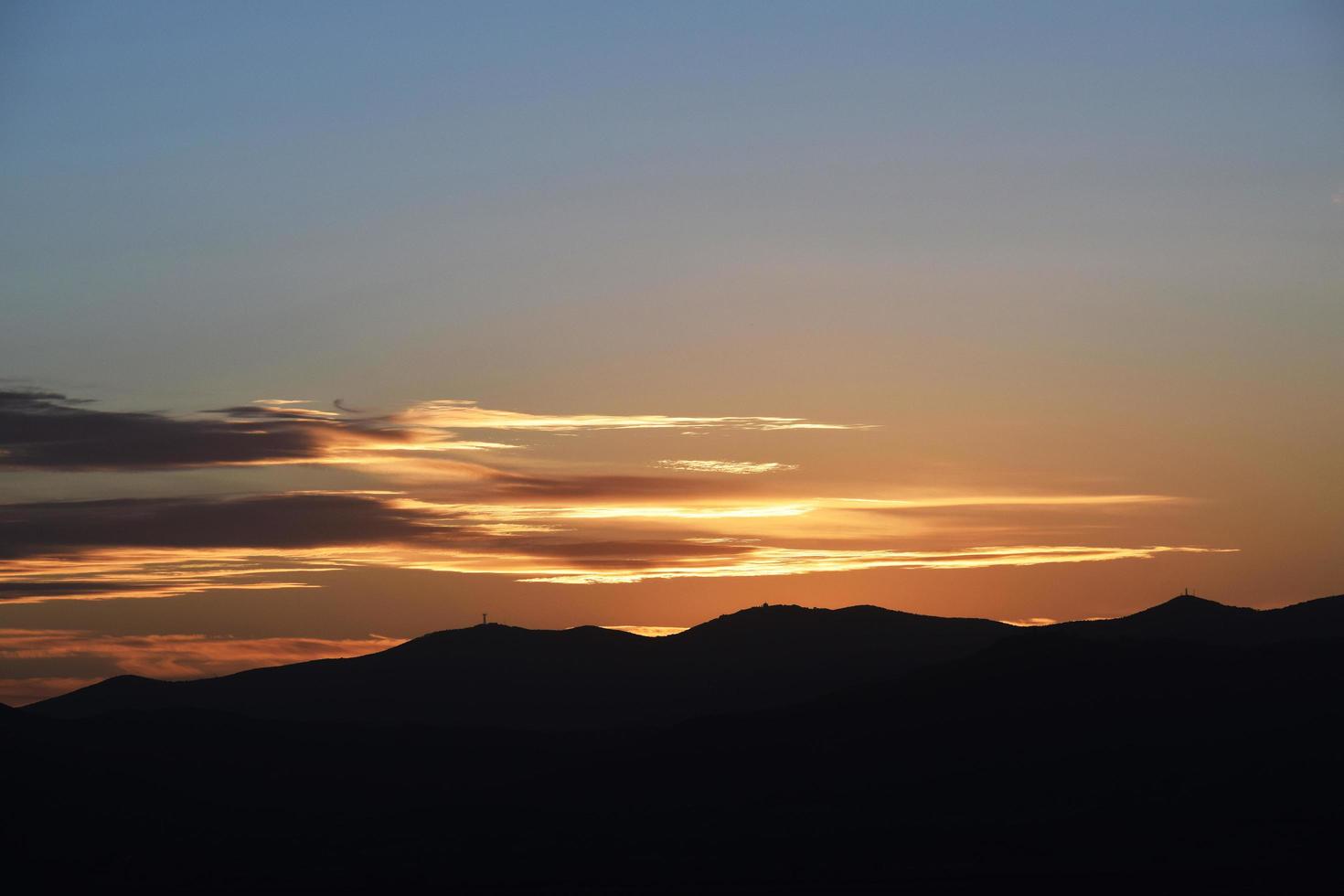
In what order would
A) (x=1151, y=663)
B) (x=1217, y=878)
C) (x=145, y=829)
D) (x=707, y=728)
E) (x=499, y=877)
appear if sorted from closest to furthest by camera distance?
(x=1217, y=878), (x=499, y=877), (x=145, y=829), (x=1151, y=663), (x=707, y=728)

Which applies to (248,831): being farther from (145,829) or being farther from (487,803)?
(487,803)

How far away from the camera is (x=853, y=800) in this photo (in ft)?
533

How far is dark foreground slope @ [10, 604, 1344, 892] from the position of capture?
134500 mm

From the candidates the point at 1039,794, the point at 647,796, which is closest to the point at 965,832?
the point at 1039,794

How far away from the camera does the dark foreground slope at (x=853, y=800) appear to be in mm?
134500

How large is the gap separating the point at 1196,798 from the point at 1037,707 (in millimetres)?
30683

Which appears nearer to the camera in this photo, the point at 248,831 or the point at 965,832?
the point at 965,832

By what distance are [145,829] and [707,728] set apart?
65.8m

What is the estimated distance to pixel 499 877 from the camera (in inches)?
5591

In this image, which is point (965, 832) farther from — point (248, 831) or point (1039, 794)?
point (248, 831)

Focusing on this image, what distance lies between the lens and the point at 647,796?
174m

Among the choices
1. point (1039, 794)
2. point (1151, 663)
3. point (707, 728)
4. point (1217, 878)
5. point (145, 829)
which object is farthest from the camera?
point (707, 728)

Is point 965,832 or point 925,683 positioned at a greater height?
point 925,683

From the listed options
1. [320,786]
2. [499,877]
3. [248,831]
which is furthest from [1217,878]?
[320,786]
